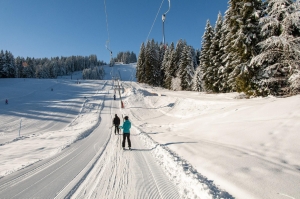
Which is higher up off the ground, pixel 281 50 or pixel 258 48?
pixel 258 48

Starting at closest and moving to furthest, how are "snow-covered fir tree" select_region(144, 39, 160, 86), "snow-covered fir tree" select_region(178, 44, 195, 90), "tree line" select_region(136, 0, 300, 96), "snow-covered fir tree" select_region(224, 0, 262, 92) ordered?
"tree line" select_region(136, 0, 300, 96), "snow-covered fir tree" select_region(224, 0, 262, 92), "snow-covered fir tree" select_region(178, 44, 195, 90), "snow-covered fir tree" select_region(144, 39, 160, 86)

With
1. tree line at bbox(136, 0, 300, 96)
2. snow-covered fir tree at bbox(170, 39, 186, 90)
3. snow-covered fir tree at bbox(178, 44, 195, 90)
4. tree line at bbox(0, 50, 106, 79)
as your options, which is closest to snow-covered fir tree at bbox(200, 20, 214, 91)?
tree line at bbox(136, 0, 300, 96)

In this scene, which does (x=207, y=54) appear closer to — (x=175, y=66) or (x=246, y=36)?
(x=246, y=36)

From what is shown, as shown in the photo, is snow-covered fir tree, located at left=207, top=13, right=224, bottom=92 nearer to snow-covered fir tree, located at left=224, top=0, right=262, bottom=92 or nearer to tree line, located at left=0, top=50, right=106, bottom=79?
snow-covered fir tree, located at left=224, top=0, right=262, bottom=92

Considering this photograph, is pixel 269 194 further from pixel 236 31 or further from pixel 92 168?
pixel 236 31

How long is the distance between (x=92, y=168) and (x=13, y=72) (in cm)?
10171

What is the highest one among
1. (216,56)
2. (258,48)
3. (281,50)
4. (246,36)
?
(216,56)

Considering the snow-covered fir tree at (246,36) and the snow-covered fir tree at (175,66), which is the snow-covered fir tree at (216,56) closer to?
the snow-covered fir tree at (246,36)

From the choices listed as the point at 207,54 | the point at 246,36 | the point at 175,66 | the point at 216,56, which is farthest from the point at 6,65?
the point at 246,36

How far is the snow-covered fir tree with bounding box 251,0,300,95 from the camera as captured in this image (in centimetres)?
1243

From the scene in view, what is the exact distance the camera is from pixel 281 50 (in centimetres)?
1384

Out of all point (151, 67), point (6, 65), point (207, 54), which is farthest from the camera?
point (6, 65)

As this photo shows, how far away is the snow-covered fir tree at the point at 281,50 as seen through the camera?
1243 cm

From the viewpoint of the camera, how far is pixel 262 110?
993 cm
